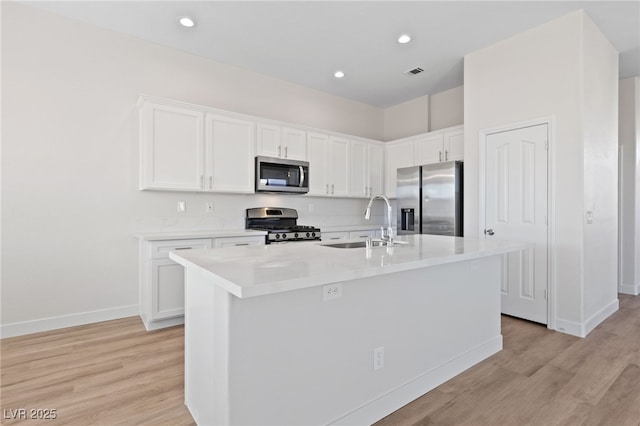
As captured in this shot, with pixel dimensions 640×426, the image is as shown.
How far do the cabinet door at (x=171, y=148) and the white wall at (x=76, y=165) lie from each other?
0.32m

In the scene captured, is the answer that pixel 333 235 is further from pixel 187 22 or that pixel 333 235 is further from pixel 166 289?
pixel 187 22

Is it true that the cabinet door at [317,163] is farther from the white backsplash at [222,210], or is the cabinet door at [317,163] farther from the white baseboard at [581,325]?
the white baseboard at [581,325]

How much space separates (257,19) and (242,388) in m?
3.20

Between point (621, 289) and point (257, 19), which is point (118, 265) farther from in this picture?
point (621, 289)

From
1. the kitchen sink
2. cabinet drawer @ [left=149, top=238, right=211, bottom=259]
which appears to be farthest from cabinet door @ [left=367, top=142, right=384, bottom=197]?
cabinet drawer @ [left=149, top=238, right=211, bottom=259]

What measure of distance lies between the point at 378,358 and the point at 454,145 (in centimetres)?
346

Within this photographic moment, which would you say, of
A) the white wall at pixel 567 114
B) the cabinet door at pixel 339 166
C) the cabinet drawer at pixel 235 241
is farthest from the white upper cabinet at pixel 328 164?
the white wall at pixel 567 114

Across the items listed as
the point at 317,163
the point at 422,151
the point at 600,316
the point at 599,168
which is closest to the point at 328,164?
the point at 317,163

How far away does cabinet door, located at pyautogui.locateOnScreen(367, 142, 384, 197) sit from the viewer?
5.23 meters

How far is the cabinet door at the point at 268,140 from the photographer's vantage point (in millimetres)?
4047

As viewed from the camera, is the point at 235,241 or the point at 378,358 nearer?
the point at 378,358

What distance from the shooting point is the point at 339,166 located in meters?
4.85

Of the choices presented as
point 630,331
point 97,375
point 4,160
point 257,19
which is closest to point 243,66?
point 257,19

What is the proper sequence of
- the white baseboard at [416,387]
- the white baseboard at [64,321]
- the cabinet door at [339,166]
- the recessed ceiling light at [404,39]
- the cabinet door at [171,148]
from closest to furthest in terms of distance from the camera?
the white baseboard at [416,387] < the white baseboard at [64,321] < the cabinet door at [171,148] < the recessed ceiling light at [404,39] < the cabinet door at [339,166]
